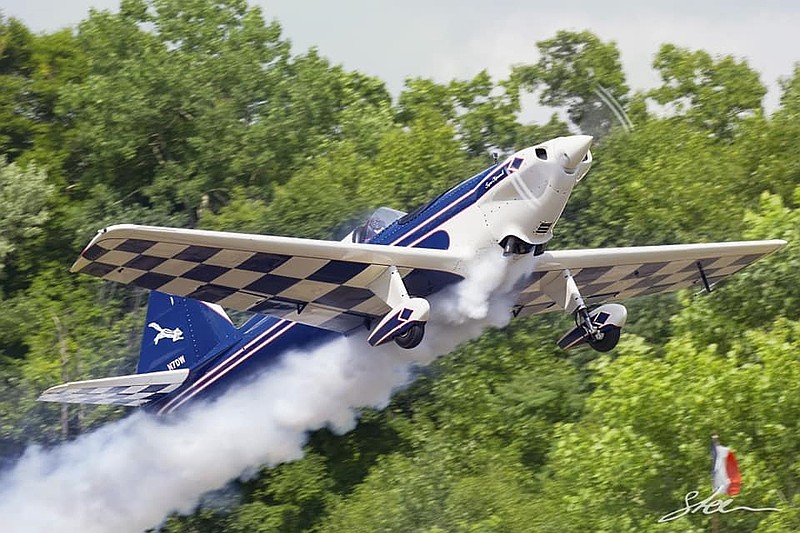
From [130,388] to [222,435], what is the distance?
1.41 meters

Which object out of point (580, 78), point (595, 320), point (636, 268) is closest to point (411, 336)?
point (595, 320)

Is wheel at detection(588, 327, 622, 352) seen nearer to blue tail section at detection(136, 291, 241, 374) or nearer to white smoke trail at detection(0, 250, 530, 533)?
white smoke trail at detection(0, 250, 530, 533)

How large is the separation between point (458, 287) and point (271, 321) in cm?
301

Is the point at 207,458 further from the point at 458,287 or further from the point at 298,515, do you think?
the point at 298,515

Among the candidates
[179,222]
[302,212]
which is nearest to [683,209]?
[302,212]

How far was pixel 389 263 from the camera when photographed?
16500 mm

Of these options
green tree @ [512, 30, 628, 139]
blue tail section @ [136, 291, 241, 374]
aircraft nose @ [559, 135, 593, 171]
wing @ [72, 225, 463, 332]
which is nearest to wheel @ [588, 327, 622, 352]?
wing @ [72, 225, 463, 332]

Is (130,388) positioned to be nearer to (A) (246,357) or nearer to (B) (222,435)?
(B) (222,435)

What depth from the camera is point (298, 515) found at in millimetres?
Answer: 28844

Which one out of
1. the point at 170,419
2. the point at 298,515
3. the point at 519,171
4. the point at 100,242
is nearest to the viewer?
the point at 100,242

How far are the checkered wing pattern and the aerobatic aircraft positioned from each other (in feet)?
0.18

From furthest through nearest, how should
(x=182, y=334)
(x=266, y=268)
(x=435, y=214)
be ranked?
1. (x=182, y=334)
2. (x=435, y=214)
3. (x=266, y=268)

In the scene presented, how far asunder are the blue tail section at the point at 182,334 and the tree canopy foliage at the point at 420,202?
5140mm

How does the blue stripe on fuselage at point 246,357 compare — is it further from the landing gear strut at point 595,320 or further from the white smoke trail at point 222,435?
the landing gear strut at point 595,320
